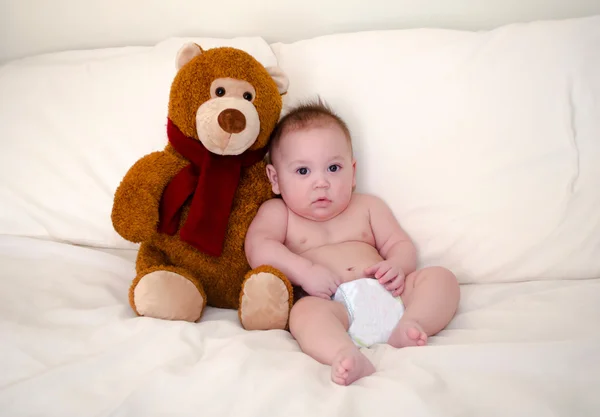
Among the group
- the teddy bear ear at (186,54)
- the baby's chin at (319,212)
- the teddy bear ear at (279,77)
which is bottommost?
the baby's chin at (319,212)

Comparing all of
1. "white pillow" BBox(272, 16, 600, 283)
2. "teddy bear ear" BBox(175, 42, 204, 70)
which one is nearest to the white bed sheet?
"white pillow" BBox(272, 16, 600, 283)

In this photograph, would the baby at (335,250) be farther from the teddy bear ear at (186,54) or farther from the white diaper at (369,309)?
the teddy bear ear at (186,54)

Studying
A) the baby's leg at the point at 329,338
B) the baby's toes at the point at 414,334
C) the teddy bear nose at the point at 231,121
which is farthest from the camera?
the teddy bear nose at the point at 231,121

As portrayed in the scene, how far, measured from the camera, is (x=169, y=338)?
940mm

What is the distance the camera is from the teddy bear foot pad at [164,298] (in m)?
1.05

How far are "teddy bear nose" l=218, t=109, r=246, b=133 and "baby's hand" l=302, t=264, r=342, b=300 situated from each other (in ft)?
1.07

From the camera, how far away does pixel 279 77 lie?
1270 mm

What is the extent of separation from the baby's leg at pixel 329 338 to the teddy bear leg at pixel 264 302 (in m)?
0.03

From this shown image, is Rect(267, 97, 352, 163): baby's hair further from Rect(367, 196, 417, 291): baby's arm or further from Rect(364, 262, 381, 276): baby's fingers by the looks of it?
Rect(364, 262, 381, 276): baby's fingers

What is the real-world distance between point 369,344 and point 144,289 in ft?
1.45

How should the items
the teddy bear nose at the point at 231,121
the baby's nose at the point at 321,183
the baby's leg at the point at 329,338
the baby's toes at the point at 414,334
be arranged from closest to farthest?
the baby's leg at the point at 329,338, the baby's toes at the point at 414,334, the teddy bear nose at the point at 231,121, the baby's nose at the point at 321,183

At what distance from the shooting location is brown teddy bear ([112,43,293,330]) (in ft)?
3.49

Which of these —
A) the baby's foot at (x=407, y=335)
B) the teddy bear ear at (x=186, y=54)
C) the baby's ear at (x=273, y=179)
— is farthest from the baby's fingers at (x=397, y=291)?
the teddy bear ear at (x=186, y=54)

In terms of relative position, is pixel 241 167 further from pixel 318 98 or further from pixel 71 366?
pixel 71 366
